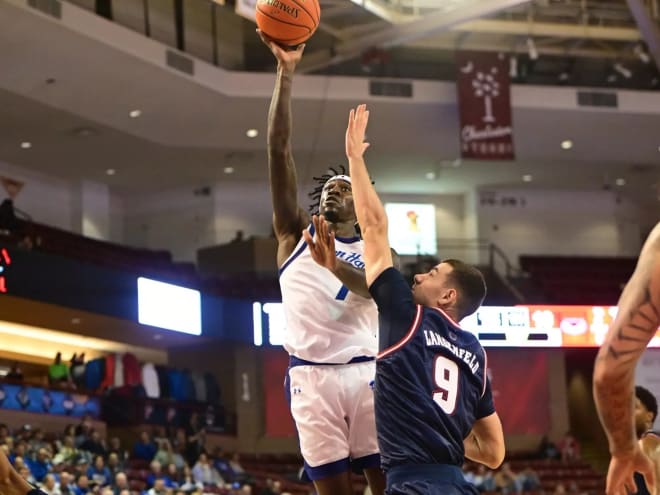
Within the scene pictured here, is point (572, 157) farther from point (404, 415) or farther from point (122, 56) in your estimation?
point (404, 415)

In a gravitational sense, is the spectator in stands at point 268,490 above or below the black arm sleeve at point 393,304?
below

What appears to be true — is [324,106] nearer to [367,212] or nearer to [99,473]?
[99,473]

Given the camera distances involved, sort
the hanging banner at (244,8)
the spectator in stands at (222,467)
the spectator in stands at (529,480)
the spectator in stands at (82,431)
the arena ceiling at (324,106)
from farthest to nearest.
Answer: the spectator in stands at (529,480), the arena ceiling at (324,106), the spectator in stands at (222,467), the spectator in stands at (82,431), the hanging banner at (244,8)

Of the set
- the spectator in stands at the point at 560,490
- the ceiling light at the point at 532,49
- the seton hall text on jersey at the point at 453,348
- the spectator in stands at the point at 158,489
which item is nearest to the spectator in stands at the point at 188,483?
the spectator in stands at the point at 158,489

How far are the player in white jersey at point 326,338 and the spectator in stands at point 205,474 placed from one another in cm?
1345

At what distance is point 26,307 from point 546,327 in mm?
9713

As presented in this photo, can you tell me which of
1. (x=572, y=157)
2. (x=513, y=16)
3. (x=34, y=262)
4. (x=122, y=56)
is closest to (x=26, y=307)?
(x=34, y=262)

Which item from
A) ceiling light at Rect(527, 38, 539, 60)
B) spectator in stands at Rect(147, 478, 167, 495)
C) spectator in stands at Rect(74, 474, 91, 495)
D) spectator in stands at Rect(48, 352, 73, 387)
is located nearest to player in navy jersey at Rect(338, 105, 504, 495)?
spectator in stands at Rect(74, 474, 91, 495)

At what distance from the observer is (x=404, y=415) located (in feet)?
14.5

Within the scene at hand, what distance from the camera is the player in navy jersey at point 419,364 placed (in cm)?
441

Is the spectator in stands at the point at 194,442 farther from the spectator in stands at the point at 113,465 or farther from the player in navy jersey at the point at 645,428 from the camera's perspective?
the player in navy jersey at the point at 645,428

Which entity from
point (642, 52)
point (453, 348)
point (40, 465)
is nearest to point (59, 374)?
point (40, 465)

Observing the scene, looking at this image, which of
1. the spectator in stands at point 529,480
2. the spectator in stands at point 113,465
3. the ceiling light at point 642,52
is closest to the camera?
the spectator in stands at point 113,465

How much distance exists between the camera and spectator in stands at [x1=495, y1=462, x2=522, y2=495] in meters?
21.2
